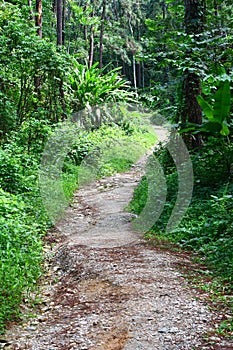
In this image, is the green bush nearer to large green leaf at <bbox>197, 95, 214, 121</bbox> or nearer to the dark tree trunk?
large green leaf at <bbox>197, 95, 214, 121</bbox>

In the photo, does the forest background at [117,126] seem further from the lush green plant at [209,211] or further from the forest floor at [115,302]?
the forest floor at [115,302]

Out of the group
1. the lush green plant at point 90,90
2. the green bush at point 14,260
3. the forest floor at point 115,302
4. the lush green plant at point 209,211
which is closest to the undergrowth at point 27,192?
the green bush at point 14,260

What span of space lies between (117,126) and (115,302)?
12.0 meters

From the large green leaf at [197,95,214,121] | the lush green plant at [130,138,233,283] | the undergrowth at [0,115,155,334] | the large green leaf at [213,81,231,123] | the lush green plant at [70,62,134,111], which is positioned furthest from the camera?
the lush green plant at [70,62,134,111]

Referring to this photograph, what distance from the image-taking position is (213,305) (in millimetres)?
3594

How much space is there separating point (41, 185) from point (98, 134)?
20.2 feet

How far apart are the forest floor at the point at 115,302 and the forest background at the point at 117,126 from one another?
223mm

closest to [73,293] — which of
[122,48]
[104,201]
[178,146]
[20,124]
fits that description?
[104,201]

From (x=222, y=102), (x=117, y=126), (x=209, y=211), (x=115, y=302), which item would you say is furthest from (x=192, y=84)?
(x=117, y=126)

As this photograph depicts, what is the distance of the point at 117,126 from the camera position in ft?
50.2

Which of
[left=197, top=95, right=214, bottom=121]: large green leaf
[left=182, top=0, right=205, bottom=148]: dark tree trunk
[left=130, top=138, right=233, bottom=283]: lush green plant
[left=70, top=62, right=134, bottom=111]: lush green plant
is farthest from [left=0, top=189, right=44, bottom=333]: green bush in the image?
Result: [left=70, top=62, right=134, bottom=111]: lush green plant

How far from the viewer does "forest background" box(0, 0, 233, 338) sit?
4668 millimetres

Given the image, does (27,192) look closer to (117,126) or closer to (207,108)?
(207,108)

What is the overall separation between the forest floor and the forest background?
223 millimetres
